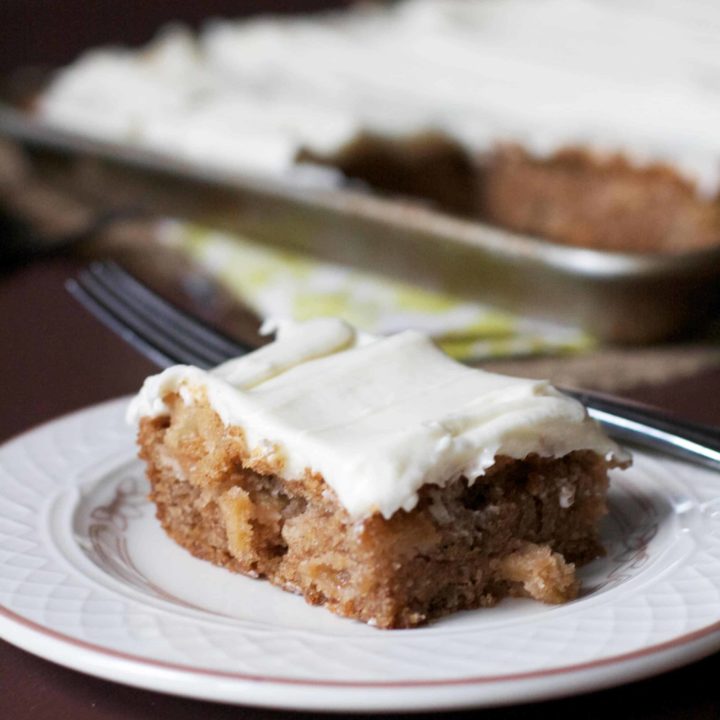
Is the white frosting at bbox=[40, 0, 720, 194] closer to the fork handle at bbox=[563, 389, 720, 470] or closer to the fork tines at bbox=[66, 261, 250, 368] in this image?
the fork tines at bbox=[66, 261, 250, 368]

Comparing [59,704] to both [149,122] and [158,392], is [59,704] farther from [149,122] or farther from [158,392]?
[149,122]

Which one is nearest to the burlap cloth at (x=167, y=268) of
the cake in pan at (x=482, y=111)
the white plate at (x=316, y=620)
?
the cake in pan at (x=482, y=111)

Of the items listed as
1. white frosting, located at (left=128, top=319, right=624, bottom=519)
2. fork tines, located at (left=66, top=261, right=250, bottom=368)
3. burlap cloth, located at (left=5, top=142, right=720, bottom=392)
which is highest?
white frosting, located at (left=128, top=319, right=624, bottom=519)

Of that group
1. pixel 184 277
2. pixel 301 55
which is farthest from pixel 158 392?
pixel 301 55

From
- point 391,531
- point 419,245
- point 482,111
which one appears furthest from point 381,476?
point 482,111

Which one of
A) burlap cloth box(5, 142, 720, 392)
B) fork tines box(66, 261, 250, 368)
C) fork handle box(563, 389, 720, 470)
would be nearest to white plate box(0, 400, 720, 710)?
fork handle box(563, 389, 720, 470)

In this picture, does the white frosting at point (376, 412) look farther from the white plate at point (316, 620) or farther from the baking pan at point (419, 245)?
the baking pan at point (419, 245)
